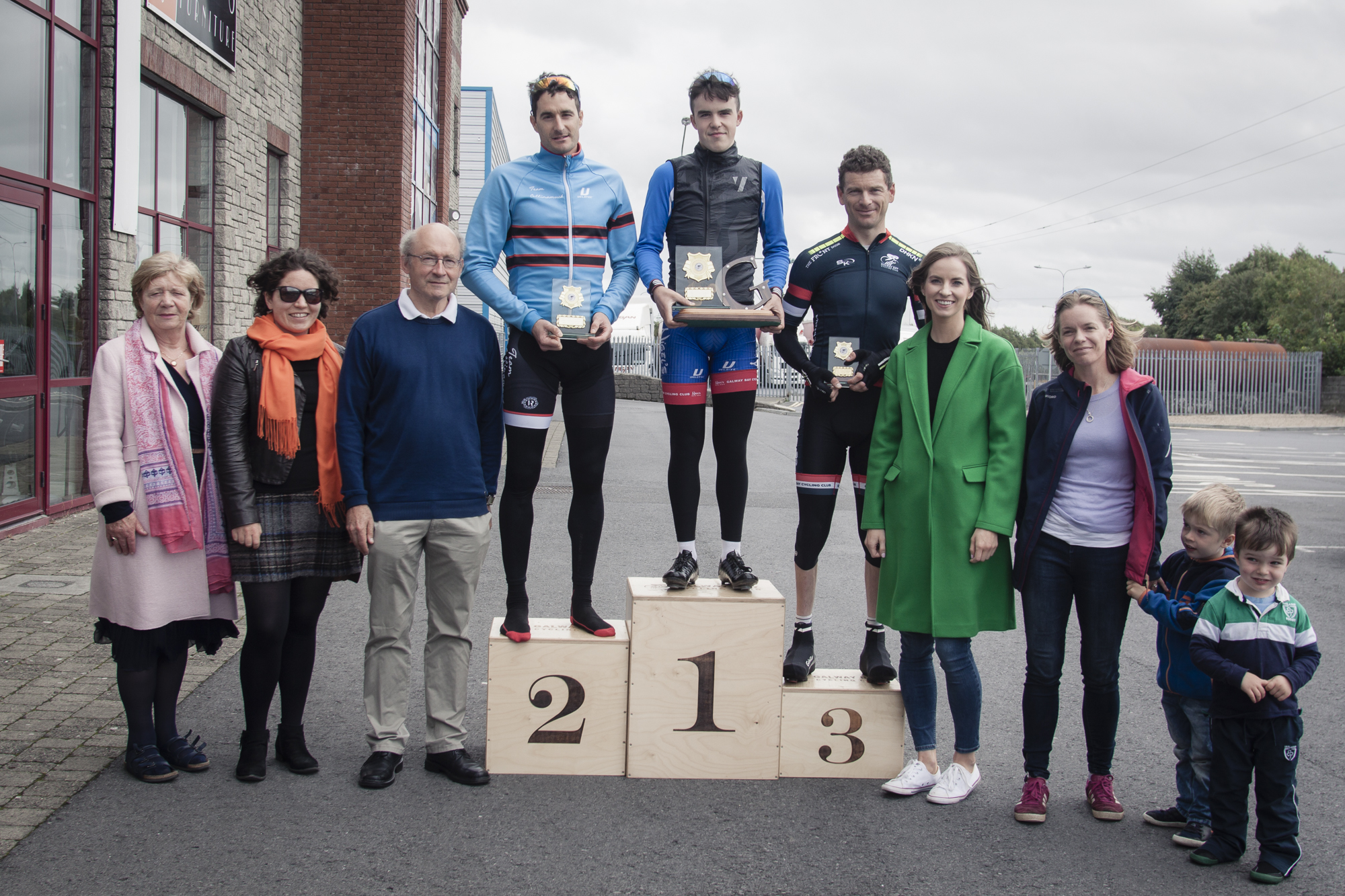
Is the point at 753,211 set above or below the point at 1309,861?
above

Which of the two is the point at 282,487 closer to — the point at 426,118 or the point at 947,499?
the point at 947,499

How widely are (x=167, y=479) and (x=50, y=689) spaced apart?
5.65 feet

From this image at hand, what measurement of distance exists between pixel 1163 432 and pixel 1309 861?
147 cm

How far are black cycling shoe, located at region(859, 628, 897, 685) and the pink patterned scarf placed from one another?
250 cm

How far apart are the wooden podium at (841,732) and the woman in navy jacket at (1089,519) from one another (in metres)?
0.56

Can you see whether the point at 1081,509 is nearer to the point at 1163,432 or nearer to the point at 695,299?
the point at 1163,432

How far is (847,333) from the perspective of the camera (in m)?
4.41

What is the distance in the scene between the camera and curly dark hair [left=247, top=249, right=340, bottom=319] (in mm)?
3914

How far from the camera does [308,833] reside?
11.3 feet

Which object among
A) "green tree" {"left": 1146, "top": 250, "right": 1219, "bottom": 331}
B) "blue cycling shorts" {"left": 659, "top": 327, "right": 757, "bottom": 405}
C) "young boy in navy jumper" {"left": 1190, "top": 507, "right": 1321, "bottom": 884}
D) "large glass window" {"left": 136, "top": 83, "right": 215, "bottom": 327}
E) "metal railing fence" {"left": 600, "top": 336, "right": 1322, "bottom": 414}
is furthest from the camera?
"green tree" {"left": 1146, "top": 250, "right": 1219, "bottom": 331}

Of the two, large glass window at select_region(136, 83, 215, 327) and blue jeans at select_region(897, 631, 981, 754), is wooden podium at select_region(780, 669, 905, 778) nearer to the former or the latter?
blue jeans at select_region(897, 631, 981, 754)

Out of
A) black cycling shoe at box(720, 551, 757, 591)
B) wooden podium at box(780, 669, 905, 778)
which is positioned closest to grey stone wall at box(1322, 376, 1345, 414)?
wooden podium at box(780, 669, 905, 778)

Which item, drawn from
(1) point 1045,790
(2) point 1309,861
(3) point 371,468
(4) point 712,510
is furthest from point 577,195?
(4) point 712,510

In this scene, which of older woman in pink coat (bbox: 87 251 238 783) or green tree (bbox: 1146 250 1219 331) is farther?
green tree (bbox: 1146 250 1219 331)
